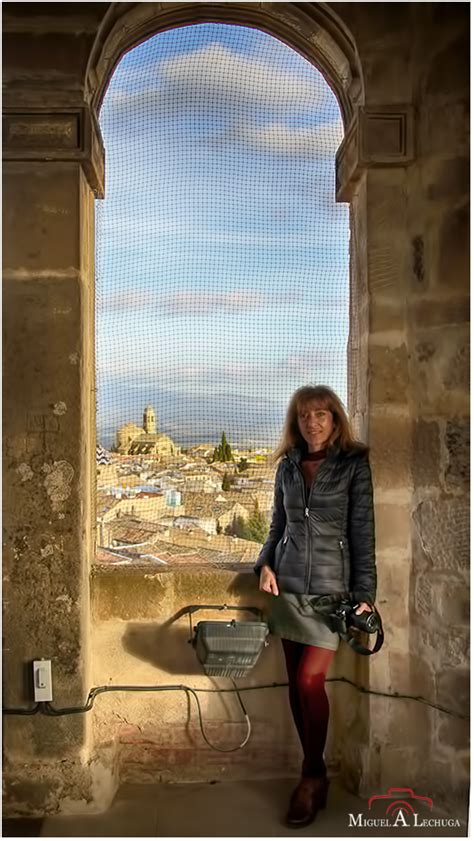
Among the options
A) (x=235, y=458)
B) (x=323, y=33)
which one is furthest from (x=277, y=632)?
(x=323, y=33)

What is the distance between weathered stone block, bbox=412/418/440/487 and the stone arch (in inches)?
52.2

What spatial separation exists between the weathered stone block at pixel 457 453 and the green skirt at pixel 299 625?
27.7 inches

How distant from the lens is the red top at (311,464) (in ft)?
7.84

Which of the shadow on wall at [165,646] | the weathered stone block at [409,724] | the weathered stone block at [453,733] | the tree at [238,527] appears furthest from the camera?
the tree at [238,527]

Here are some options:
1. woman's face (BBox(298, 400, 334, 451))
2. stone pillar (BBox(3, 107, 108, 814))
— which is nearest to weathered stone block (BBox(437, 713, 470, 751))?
woman's face (BBox(298, 400, 334, 451))

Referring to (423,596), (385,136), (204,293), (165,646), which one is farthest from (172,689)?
(385,136)

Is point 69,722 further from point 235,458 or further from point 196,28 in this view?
point 196,28

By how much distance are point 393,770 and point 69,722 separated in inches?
49.4

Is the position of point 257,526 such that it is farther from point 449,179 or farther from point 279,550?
point 449,179

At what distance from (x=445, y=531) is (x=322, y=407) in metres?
0.66

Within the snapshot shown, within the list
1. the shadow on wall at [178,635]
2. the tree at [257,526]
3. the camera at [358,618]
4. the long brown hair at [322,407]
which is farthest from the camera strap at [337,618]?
the long brown hair at [322,407]

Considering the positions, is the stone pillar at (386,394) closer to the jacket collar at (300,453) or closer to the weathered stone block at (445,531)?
the weathered stone block at (445,531)

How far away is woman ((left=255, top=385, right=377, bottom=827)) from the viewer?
2.32 metres

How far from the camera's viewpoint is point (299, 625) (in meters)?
2.36
